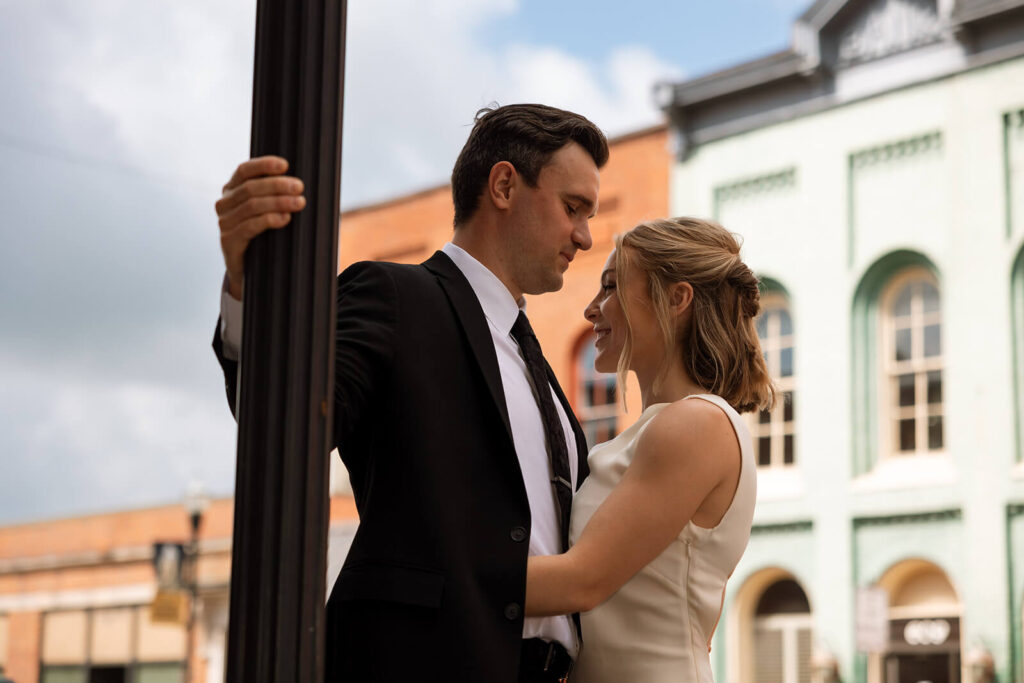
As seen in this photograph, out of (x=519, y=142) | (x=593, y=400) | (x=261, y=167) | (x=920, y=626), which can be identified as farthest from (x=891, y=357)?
(x=261, y=167)

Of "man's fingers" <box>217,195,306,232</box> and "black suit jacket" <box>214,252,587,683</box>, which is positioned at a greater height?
"man's fingers" <box>217,195,306,232</box>

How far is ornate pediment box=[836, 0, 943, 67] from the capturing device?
618 inches

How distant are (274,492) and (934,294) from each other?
48.6 feet

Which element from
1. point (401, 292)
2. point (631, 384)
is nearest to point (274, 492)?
point (401, 292)

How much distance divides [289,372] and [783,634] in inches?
596

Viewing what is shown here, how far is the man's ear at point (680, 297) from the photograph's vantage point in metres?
2.71

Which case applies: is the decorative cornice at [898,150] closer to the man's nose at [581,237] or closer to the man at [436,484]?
the man's nose at [581,237]

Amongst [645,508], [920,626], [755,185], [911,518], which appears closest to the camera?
[645,508]

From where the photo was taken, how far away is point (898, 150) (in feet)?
51.7

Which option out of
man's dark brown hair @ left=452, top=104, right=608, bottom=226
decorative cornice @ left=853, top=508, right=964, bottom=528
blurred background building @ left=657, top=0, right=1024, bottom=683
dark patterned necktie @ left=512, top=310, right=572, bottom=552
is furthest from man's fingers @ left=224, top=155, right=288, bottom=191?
decorative cornice @ left=853, top=508, right=964, bottom=528

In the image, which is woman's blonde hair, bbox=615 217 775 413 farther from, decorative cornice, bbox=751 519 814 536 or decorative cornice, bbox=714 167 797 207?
decorative cornice, bbox=714 167 797 207

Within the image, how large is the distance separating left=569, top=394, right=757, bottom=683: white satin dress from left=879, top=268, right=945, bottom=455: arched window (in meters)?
A: 13.2

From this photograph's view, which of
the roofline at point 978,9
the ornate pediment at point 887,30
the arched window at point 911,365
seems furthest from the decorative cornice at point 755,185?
the roofline at point 978,9

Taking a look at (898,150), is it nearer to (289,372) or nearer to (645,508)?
(645,508)
